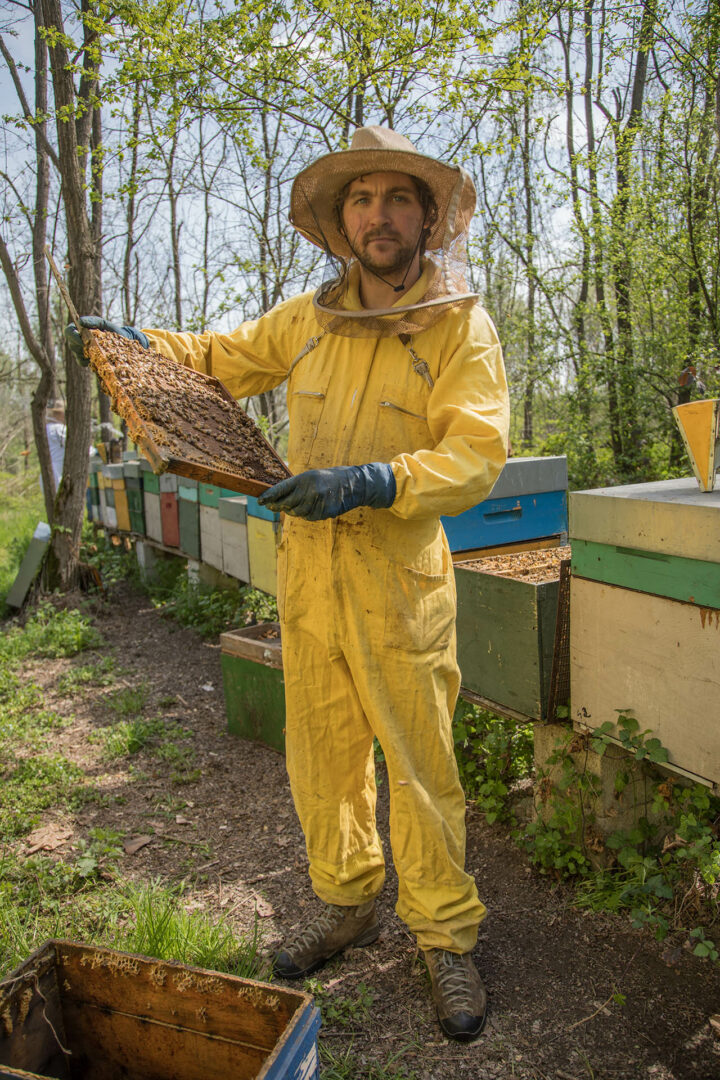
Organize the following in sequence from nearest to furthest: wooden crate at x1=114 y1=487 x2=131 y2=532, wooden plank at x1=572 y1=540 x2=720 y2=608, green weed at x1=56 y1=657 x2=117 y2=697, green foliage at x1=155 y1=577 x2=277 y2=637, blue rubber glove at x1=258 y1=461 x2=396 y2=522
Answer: blue rubber glove at x1=258 y1=461 x2=396 y2=522
wooden plank at x1=572 y1=540 x2=720 y2=608
green weed at x1=56 y1=657 x2=117 y2=697
green foliage at x1=155 y1=577 x2=277 y2=637
wooden crate at x1=114 y1=487 x2=131 y2=532

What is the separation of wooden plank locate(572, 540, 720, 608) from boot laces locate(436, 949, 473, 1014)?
119 cm

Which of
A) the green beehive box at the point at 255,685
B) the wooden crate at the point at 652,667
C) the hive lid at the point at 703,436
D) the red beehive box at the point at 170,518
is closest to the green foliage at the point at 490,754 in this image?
the wooden crate at the point at 652,667

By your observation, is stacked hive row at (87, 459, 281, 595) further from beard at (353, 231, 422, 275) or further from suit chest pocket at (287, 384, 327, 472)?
beard at (353, 231, 422, 275)

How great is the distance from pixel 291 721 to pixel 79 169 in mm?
6325

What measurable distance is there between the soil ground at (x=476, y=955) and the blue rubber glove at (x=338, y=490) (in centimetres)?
147

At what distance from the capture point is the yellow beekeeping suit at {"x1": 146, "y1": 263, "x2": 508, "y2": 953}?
2102mm

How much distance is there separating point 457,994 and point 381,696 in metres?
0.85

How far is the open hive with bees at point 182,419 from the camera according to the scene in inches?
78.8

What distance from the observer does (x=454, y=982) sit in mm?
2141

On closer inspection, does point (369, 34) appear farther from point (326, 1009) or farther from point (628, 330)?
point (326, 1009)

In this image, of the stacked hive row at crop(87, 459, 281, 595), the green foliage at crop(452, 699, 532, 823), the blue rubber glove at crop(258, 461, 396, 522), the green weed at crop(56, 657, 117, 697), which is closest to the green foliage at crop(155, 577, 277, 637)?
the stacked hive row at crop(87, 459, 281, 595)

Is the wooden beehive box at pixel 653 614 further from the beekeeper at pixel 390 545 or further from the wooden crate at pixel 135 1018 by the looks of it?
the wooden crate at pixel 135 1018

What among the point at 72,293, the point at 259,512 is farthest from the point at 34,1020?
the point at 72,293

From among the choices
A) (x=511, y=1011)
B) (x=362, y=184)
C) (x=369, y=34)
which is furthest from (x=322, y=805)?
(x=369, y=34)
